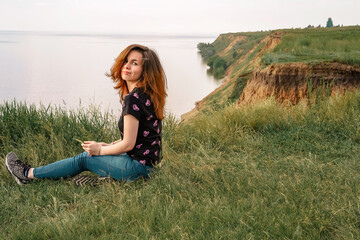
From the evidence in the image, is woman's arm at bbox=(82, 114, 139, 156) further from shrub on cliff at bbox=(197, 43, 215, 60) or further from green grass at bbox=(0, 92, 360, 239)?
shrub on cliff at bbox=(197, 43, 215, 60)

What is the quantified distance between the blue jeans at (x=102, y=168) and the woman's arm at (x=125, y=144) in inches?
3.5

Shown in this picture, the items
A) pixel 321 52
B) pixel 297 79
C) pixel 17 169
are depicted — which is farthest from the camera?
pixel 321 52

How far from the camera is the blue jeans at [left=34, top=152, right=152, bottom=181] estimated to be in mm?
3512

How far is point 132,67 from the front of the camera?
357 cm

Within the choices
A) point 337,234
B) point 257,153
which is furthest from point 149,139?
point 337,234

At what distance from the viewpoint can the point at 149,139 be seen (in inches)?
140

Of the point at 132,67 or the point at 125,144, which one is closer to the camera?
the point at 125,144

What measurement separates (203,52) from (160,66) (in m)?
78.9

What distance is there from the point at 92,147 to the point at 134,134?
1.43 feet

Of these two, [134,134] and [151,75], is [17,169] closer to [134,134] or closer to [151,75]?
[134,134]

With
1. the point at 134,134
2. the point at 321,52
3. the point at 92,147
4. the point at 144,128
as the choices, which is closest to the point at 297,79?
the point at 321,52

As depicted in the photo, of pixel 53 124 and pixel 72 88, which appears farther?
pixel 72 88

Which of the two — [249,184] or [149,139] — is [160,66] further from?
[249,184]

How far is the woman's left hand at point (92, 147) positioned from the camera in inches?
137
